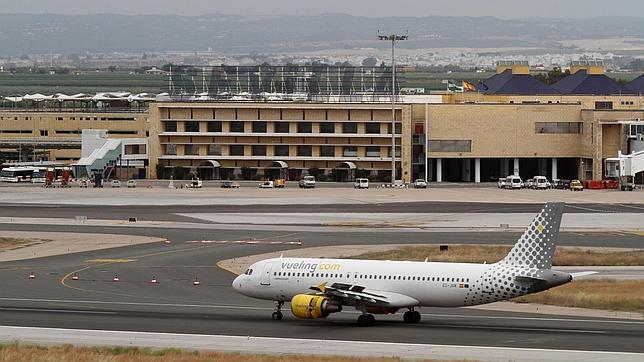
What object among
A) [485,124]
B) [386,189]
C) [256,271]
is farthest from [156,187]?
[256,271]

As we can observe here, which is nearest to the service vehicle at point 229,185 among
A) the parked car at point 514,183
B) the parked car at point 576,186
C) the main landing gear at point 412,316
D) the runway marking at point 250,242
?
the parked car at point 514,183

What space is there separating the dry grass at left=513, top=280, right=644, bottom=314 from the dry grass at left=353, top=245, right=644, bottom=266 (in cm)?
1225

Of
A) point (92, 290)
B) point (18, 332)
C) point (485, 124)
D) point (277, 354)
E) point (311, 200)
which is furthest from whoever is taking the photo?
point (485, 124)

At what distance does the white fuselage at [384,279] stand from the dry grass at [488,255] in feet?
87.5

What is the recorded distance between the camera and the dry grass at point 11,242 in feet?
355

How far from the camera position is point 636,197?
164 m

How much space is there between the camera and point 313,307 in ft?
210

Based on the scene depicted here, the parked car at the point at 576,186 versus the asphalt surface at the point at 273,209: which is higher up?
the parked car at the point at 576,186

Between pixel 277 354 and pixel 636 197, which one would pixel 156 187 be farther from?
pixel 277 354

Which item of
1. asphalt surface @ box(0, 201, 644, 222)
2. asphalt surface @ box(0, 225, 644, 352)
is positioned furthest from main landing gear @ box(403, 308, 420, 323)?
asphalt surface @ box(0, 201, 644, 222)

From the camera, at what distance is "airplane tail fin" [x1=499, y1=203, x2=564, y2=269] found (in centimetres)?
6306

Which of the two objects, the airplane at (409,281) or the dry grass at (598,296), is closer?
the airplane at (409,281)

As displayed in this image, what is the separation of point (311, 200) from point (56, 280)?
75694mm

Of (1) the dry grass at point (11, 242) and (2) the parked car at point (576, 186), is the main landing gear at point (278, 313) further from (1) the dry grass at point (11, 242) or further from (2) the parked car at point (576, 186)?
(2) the parked car at point (576, 186)
